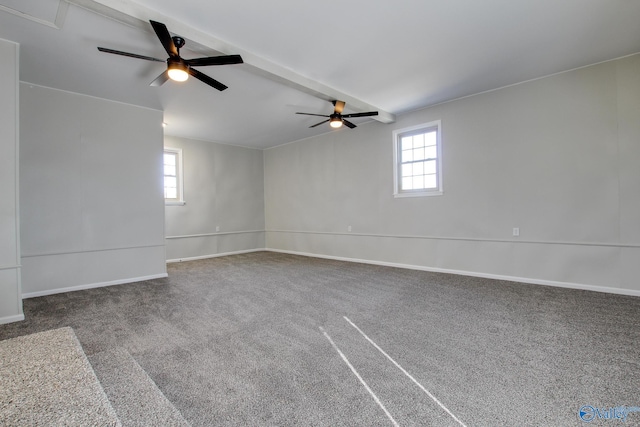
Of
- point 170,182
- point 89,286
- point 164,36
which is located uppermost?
point 164,36

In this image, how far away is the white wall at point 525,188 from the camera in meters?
3.67

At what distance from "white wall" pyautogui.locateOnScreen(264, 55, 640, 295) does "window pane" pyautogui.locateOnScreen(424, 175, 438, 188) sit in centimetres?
24

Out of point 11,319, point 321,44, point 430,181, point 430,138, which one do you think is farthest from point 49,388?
point 430,138

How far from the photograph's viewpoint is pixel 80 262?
14.5 feet

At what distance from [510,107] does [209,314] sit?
5156 millimetres

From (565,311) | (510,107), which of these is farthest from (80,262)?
(510,107)

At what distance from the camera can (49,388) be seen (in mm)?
1427

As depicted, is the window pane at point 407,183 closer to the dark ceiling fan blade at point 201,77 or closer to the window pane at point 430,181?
the window pane at point 430,181

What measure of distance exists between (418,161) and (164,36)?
4404 mm

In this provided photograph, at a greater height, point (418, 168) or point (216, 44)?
point (216, 44)

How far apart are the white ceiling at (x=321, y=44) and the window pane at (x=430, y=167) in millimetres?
1073

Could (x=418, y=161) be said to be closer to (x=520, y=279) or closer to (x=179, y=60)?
(x=520, y=279)

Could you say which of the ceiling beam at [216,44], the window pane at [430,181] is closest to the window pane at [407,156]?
the window pane at [430,181]

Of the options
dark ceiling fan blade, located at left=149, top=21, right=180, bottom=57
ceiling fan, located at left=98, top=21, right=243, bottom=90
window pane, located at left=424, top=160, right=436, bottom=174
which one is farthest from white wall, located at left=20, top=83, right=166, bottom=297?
window pane, located at left=424, top=160, right=436, bottom=174
